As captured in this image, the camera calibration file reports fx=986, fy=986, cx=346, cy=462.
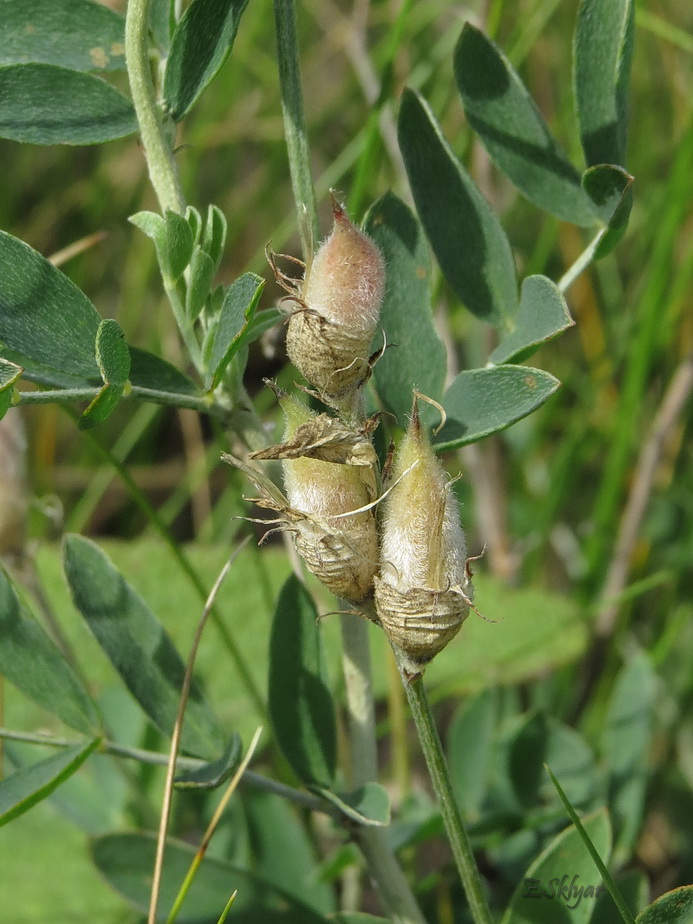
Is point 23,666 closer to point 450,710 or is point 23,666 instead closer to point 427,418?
point 427,418

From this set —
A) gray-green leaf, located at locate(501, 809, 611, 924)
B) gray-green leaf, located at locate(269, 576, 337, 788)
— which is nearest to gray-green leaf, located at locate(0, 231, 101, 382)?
gray-green leaf, located at locate(269, 576, 337, 788)

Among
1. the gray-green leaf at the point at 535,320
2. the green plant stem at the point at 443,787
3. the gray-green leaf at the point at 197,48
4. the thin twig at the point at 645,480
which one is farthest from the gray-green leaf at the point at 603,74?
the thin twig at the point at 645,480

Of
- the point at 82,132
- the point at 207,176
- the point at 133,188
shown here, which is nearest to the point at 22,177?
the point at 133,188

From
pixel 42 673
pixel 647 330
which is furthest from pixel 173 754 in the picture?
pixel 647 330

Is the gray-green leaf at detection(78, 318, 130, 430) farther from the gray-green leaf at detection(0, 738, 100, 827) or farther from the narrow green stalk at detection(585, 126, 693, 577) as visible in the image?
the narrow green stalk at detection(585, 126, 693, 577)

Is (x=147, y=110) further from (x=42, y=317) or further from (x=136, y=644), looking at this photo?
(x=136, y=644)

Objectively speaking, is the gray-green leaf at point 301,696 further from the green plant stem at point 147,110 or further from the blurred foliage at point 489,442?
the green plant stem at point 147,110
